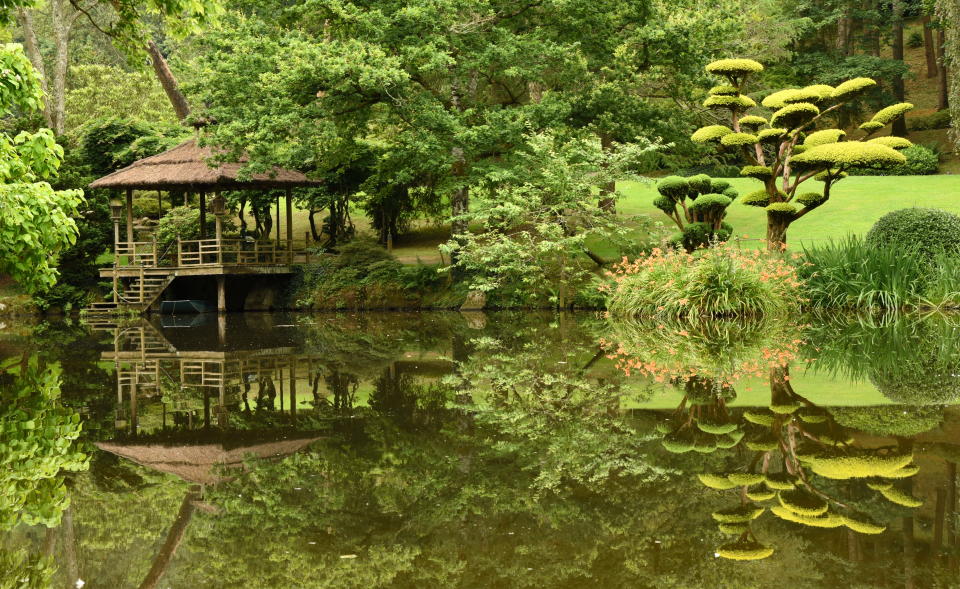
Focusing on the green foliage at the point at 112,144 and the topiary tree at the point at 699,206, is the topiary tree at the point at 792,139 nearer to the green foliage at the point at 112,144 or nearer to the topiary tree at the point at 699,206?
the topiary tree at the point at 699,206

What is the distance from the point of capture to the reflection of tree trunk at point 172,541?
3.81 meters

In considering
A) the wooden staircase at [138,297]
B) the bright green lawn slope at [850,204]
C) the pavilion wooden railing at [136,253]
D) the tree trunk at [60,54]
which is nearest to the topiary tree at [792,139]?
the bright green lawn slope at [850,204]

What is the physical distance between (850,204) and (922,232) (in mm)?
9235

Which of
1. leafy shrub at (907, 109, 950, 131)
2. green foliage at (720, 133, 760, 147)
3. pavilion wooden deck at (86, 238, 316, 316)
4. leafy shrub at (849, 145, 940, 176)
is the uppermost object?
leafy shrub at (907, 109, 950, 131)

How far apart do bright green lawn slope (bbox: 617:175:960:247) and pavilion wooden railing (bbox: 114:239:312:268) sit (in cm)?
964

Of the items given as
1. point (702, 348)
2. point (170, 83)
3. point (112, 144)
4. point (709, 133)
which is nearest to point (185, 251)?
point (112, 144)

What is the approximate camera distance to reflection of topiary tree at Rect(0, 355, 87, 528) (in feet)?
16.2

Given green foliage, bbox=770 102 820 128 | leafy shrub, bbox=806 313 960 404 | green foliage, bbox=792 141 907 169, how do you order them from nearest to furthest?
1. leafy shrub, bbox=806 313 960 404
2. green foliage, bbox=792 141 907 169
3. green foliage, bbox=770 102 820 128

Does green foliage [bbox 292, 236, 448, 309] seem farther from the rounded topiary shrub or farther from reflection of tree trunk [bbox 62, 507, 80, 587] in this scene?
reflection of tree trunk [bbox 62, 507, 80, 587]

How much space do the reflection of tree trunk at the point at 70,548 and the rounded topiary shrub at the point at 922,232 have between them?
16069mm

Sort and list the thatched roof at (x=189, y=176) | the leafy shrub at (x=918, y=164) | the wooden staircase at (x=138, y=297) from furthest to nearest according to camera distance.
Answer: the leafy shrub at (x=918, y=164)
the wooden staircase at (x=138, y=297)
the thatched roof at (x=189, y=176)

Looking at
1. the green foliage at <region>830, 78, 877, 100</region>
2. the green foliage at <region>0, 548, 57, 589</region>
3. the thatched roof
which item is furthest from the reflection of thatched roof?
the thatched roof

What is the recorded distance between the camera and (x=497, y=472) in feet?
17.7

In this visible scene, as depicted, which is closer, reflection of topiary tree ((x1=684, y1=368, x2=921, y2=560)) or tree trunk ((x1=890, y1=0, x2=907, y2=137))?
reflection of topiary tree ((x1=684, y1=368, x2=921, y2=560))
